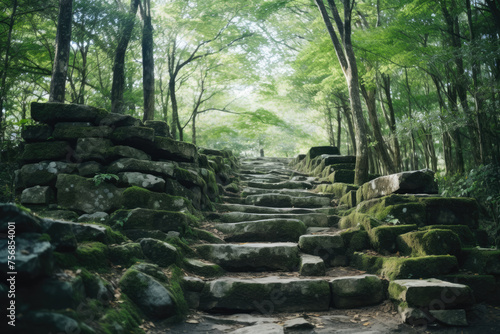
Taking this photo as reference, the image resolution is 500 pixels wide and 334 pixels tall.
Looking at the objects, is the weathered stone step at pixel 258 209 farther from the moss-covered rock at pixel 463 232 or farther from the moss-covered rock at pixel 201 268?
the moss-covered rock at pixel 463 232

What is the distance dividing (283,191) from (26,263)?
6.60m

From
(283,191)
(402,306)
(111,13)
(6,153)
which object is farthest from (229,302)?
(111,13)

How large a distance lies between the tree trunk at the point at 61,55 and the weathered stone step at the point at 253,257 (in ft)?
13.8

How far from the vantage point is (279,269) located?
438 cm

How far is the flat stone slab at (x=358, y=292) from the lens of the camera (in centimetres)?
357

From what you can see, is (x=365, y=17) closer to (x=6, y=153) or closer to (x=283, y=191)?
(x=283, y=191)

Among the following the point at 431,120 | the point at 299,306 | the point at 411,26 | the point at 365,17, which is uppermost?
the point at 365,17

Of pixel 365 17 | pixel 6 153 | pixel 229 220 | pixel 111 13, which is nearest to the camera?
pixel 229 220

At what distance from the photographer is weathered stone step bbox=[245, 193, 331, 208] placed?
23.6ft

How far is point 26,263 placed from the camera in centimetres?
190

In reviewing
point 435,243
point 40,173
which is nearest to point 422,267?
point 435,243

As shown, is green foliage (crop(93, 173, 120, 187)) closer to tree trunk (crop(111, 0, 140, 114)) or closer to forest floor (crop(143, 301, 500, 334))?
forest floor (crop(143, 301, 500, 334))

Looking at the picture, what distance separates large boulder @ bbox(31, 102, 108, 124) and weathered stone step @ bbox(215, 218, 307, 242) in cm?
311

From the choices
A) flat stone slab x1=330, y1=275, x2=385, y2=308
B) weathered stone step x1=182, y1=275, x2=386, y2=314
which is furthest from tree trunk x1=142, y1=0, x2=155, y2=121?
flat stone slab x1=330, y1=275, x2=385, y2=308
